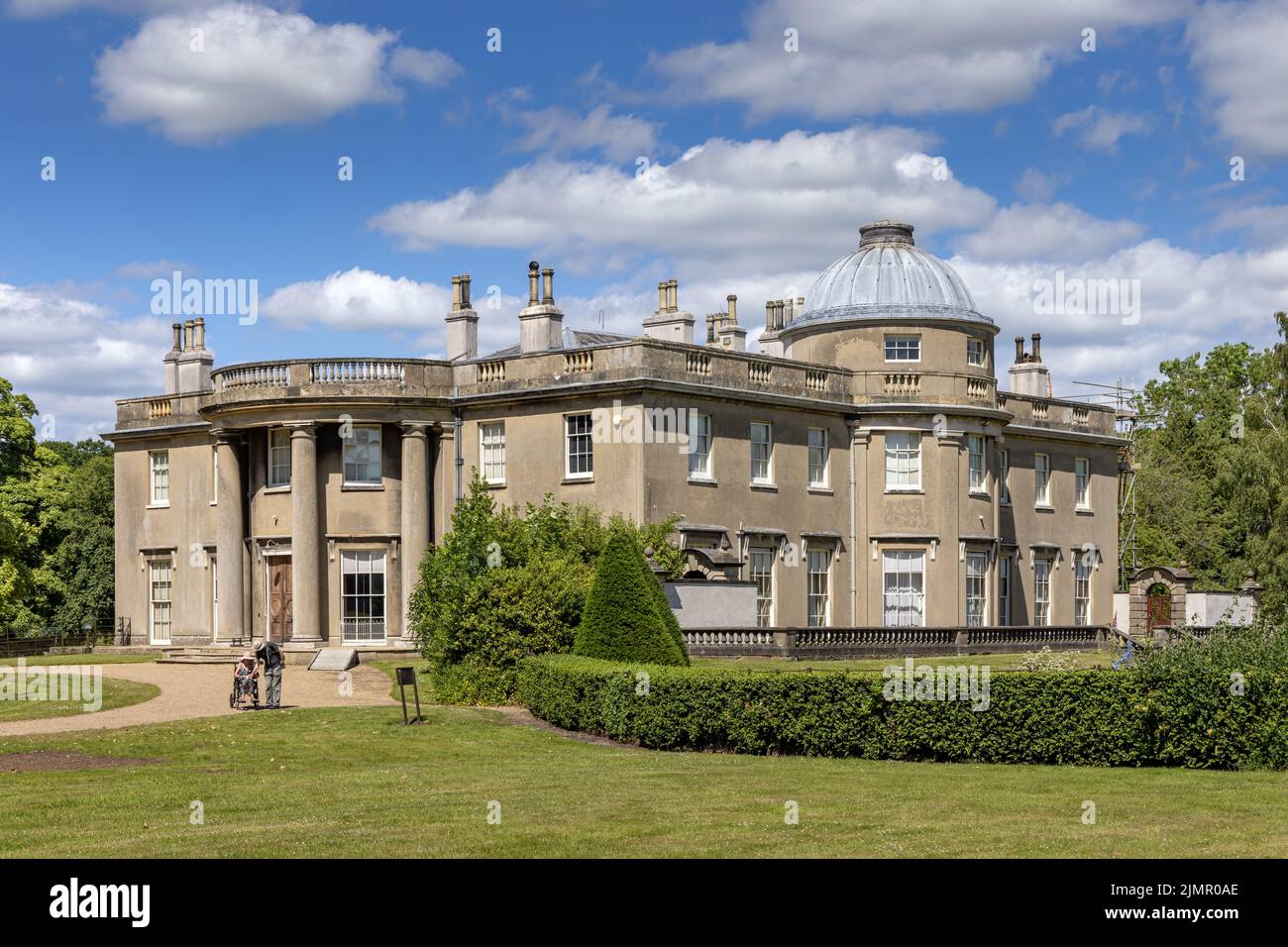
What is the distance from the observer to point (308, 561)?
4391 centimetres

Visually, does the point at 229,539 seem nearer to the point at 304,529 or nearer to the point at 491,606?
the point at 304,529

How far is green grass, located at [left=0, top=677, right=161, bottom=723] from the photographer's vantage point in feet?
99.2

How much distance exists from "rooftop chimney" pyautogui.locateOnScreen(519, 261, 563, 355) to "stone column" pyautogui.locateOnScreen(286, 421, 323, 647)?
627 cm

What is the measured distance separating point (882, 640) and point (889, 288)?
11875 mm

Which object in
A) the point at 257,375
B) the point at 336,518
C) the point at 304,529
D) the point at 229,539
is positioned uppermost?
the point at 257,375

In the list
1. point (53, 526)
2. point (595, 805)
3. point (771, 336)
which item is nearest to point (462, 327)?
point (771, 336)

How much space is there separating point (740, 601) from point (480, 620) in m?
10.0

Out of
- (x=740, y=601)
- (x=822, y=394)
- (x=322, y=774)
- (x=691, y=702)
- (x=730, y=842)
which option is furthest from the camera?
(x=822, y=394)

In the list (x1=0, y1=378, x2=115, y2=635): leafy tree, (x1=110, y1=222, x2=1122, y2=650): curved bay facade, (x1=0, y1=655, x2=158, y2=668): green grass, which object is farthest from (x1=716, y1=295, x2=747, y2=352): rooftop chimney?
(x1=0, y1=378, x2=115, y2=635): leafy tree

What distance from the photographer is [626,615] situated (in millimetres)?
28688

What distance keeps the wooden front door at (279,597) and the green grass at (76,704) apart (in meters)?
9.04

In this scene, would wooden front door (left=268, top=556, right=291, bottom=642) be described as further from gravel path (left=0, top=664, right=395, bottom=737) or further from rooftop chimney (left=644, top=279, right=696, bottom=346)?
rooftop chimney (left=644, top=279, right=696, bottom=346)
